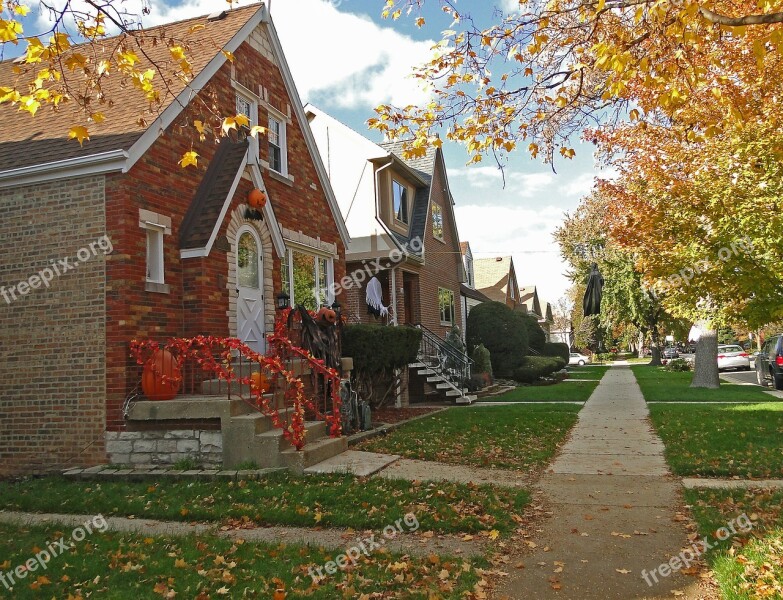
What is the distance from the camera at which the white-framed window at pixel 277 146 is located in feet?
43.4

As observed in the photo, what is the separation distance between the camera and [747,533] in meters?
5.46

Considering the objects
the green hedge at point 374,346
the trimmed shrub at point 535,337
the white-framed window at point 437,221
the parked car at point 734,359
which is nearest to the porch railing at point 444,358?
the white-framed window at point 437,221

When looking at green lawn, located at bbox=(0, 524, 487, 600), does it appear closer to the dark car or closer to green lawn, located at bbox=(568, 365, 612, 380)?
the dark car

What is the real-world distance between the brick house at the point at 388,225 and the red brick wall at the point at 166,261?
7.06 metres

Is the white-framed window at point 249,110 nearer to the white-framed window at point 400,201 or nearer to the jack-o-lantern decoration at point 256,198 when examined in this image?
the jack-o-lantern decoration at point 256,198

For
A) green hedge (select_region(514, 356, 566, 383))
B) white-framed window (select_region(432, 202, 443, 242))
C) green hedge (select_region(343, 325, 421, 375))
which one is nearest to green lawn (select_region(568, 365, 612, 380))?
green hedge (select_region(514, 356, 566, 383))

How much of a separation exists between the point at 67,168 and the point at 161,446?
415cm

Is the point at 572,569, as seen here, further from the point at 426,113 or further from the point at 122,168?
the point at 122,168

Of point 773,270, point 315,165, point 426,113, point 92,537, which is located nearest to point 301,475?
point 92,537

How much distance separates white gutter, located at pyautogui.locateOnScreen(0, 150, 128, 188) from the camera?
29.1 ft

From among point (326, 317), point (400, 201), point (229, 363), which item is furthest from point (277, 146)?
point (400, 201)

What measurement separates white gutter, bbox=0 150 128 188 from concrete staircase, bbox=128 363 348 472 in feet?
10.9

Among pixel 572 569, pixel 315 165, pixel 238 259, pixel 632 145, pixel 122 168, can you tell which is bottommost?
pixel 572 569

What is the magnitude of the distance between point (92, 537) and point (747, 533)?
5813 mm
